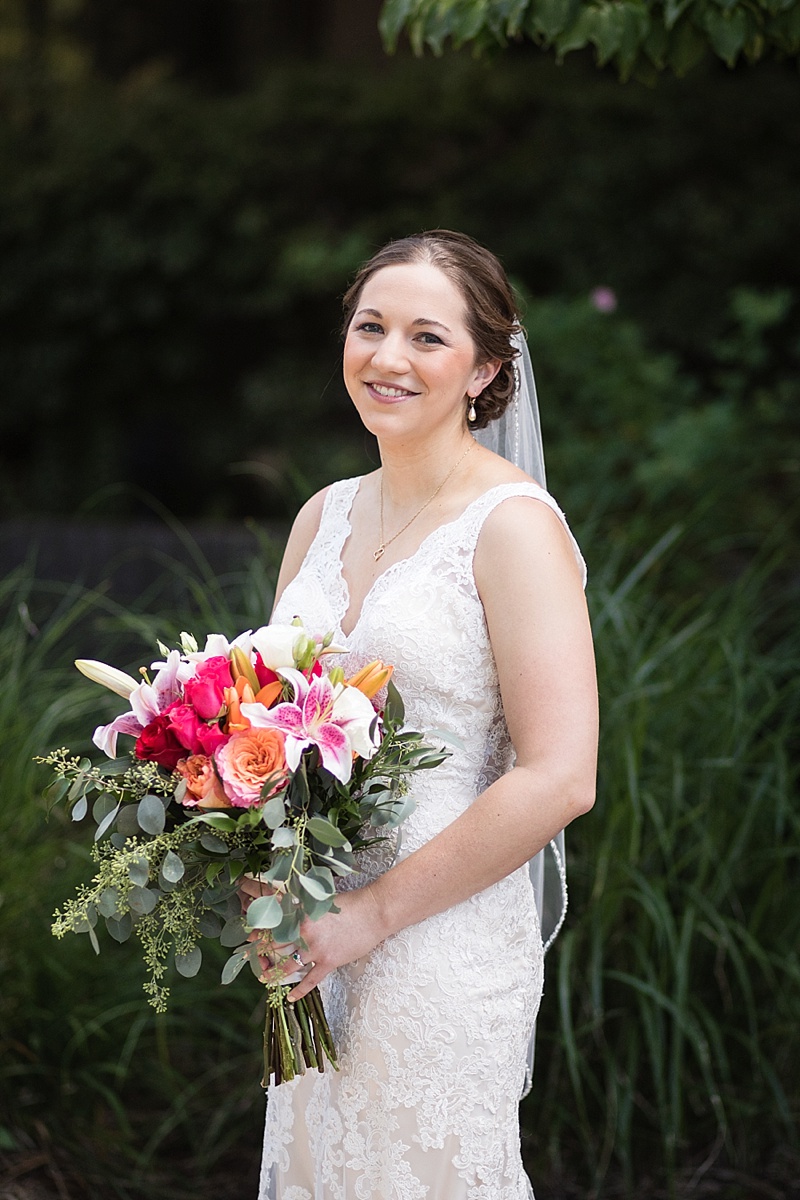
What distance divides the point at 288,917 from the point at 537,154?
20.7 feet

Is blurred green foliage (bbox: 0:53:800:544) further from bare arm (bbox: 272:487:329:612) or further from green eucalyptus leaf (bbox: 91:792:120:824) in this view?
green eucalyptus leaf (bbox: 91:792:120:824)

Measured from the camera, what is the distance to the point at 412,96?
7535 mm

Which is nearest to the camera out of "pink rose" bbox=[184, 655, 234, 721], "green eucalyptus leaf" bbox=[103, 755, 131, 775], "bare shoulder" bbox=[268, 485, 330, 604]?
"pink rose" bbox=[184, 655, 234, 721]

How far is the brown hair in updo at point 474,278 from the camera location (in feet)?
7.38

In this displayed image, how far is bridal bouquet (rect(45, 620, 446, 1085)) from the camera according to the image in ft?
6.11

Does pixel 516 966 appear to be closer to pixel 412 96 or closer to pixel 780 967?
pixel 780 967

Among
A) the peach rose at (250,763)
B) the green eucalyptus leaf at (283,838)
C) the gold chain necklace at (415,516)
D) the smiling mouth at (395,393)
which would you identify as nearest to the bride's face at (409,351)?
the smiling mouth at (395,393)

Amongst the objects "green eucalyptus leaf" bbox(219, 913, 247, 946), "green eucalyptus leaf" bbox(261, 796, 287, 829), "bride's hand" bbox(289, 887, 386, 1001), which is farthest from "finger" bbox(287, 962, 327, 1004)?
"green eucalyptus leaf" bbox(261, 796, 287, 829)

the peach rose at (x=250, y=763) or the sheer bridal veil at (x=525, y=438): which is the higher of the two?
the sheer bridal veil at (x=525, y=438)

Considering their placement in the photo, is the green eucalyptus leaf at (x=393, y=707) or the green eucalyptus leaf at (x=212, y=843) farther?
the green eucalyptus leaf at (x=393, y=707)

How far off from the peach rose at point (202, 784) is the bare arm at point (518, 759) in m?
0.31

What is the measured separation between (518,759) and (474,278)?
84 centimetres

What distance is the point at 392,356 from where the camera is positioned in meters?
2.19

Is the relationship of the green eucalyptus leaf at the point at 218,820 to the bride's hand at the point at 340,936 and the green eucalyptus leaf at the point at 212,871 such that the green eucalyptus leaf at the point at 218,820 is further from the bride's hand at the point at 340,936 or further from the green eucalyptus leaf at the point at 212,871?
the bride's hand at the point at 340,936
